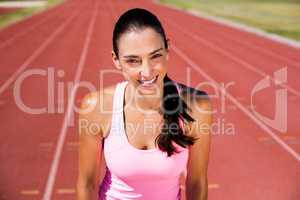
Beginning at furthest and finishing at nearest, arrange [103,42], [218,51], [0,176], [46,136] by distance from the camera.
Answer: [103,42]
[218,51]
[46,136]
[0,176]

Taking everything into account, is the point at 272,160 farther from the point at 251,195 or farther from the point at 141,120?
the point at 141,120

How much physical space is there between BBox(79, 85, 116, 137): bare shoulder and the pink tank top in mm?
28

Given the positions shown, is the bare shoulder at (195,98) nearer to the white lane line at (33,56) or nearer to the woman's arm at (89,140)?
the woman's arm at (89,140)

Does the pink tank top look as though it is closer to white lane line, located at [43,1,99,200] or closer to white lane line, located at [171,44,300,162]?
white lane line, located at [43,1,99,200]

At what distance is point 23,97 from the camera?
9.55 m

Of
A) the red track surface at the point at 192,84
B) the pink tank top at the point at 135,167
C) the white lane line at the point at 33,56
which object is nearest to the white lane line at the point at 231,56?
the red track surface at the point at 192,84

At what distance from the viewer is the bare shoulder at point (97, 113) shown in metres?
2.05

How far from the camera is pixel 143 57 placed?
2.00m

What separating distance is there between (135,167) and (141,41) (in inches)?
21.7

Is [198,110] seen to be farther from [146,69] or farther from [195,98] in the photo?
[146,69]

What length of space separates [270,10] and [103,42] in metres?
17.9

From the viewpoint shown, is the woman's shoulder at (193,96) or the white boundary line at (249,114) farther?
the white boundary line at (249,114)

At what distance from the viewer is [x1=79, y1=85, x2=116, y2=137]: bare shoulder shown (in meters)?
2.05

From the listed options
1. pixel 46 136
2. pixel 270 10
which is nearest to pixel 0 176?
pixel 46 136
